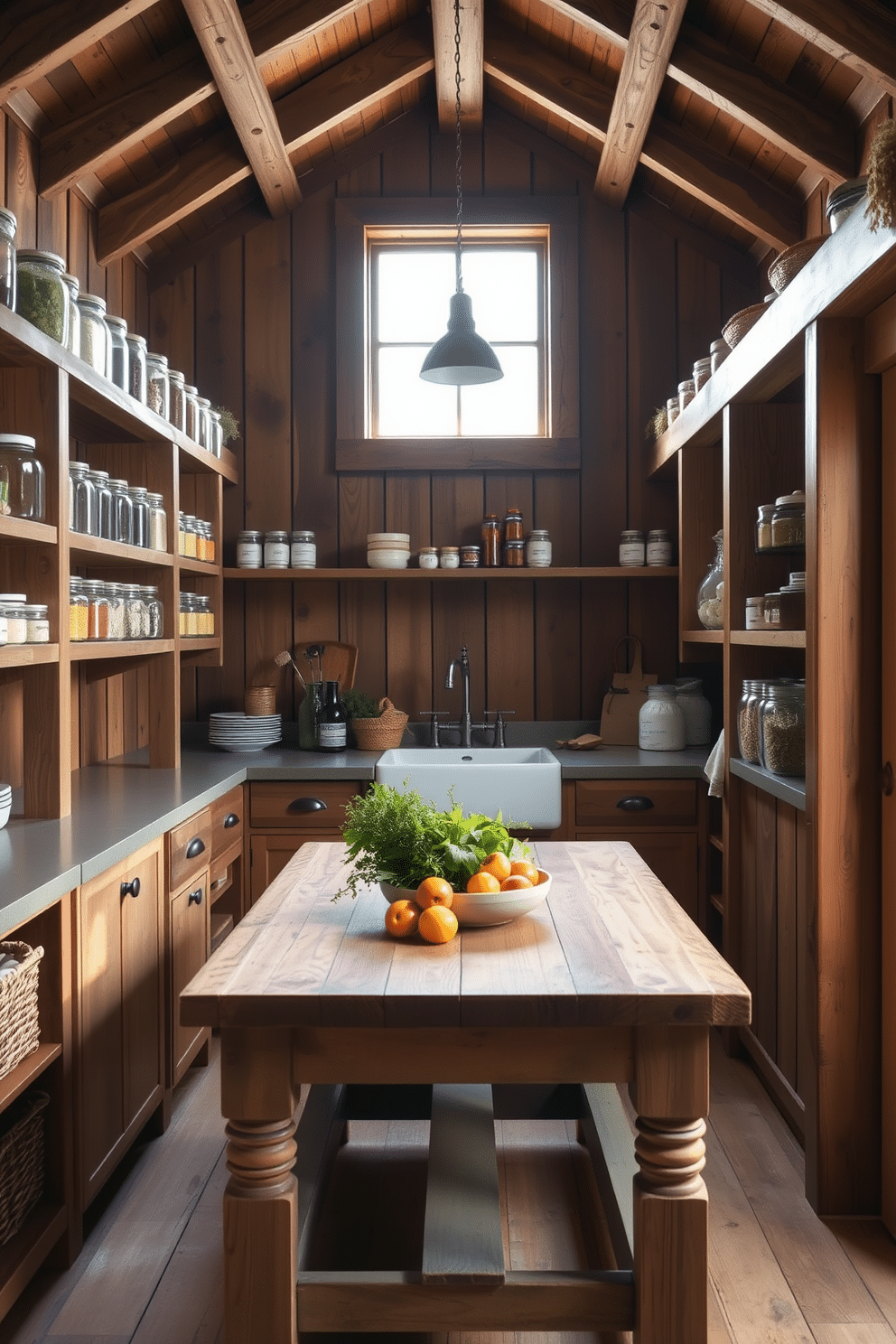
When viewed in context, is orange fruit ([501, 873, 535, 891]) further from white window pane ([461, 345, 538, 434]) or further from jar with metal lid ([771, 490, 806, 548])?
white window pane ([461, 345, 538, 434])

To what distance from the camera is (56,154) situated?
329 cm

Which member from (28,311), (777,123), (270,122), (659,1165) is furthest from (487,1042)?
(270,122)

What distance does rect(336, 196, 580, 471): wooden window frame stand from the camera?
4414 millimetres

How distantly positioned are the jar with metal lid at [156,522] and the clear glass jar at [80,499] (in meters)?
0.48

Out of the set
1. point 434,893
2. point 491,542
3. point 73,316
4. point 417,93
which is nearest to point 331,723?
point 491,542

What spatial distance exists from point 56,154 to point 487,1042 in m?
2.99

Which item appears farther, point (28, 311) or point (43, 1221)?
point (28, 311)

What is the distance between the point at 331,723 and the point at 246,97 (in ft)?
7.12

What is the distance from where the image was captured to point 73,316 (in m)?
2.66

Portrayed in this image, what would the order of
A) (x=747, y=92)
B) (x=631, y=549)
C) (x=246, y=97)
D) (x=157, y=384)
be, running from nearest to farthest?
(x=747, y=92) < (x=157, y=384) < (x=246, y=97) < (x=631, y=549)

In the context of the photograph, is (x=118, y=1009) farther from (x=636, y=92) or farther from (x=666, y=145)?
(x=666, y=145)

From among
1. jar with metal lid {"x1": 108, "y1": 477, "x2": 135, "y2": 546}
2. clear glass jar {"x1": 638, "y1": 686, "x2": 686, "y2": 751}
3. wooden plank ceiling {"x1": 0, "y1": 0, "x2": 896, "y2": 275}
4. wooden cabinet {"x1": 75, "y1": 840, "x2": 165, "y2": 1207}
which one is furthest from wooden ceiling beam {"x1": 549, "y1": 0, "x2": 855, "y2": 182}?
wooden cabinet {"x1": 75, "y1": 840, "x2": 165, "y2": 1207}

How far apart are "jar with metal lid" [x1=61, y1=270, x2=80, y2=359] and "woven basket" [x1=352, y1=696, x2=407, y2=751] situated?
1847 millimetres

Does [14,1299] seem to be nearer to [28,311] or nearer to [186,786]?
[186,786]
